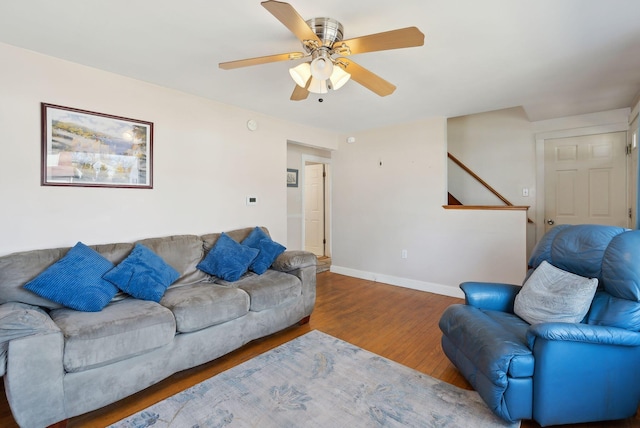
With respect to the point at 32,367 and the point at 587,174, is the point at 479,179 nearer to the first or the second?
the point at 587,174

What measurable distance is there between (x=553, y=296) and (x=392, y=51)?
200cm

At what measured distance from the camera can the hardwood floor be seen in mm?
1828

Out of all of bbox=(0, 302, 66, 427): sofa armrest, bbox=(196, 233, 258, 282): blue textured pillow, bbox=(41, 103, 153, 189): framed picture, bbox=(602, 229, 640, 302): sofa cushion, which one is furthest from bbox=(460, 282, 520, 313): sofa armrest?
bbox=(41, 103, 153, 189): framed picture

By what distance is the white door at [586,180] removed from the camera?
358 centimetres

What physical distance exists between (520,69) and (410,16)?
1.33m

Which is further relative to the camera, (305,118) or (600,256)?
(305,118)

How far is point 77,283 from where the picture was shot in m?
2.02

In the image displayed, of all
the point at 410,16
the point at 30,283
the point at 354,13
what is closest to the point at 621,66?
the point at 410,16

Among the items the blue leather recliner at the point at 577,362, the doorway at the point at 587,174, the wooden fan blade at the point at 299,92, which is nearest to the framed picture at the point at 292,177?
the wooden fan blade at the point at 299,92

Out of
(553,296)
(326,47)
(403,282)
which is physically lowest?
(403,282)

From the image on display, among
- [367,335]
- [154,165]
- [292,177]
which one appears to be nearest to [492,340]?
[367,335]

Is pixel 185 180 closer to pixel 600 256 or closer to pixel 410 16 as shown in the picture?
pixel 410 16

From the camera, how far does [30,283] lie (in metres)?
1.92

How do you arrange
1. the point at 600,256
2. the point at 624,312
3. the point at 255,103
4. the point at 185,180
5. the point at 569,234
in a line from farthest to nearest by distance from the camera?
1. the point at 255,103
2. the point at 185,180
3. the point at 569,234
4. the point at 600,256
5. the point at 624,312
